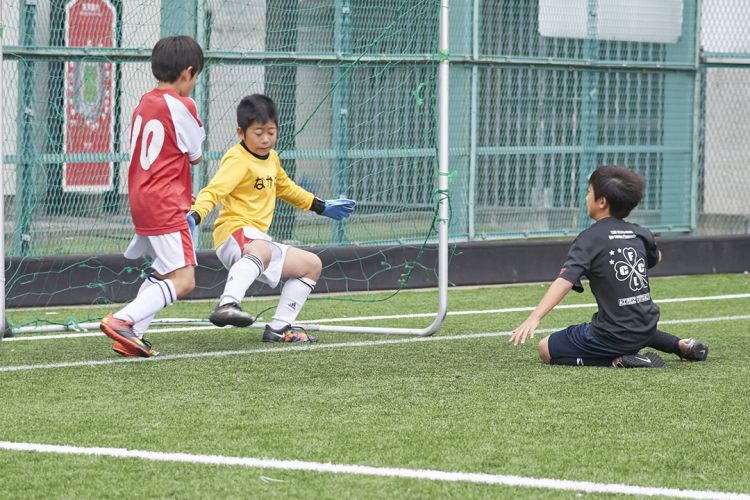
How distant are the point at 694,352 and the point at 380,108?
170 inches

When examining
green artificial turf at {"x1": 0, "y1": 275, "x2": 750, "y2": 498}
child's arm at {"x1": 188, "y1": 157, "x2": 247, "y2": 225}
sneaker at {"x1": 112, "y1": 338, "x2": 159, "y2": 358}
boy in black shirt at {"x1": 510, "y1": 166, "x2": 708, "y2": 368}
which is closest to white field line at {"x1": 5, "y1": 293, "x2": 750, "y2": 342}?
green artificial turf at {"x1": 0, "y1": 275, "x2": 750, "y2": 498}

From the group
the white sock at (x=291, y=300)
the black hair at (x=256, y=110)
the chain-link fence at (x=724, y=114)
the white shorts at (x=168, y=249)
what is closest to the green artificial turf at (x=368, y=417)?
the white sock at (x=291, y=300)

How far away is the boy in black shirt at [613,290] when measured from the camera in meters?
6.37

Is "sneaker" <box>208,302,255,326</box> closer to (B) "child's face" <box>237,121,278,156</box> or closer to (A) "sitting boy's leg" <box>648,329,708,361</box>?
(B) "child's face" <box>237,121,278,156</box>

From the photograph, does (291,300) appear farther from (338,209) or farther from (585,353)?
(585,353)

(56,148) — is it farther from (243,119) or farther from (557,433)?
(557,433)

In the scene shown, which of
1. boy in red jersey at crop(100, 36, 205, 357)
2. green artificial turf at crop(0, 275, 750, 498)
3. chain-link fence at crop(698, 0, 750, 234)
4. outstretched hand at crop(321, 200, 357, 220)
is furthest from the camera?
chain-link fence at crop(698, 0, 750, 234)

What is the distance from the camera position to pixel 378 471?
419 centimetres

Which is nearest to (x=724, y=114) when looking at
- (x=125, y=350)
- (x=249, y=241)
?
(x=249, y=241)

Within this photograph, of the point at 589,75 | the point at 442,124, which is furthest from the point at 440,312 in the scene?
the point at 589,75

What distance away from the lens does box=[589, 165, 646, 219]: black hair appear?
6.46 meters

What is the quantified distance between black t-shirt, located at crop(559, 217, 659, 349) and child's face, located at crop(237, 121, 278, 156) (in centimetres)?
187

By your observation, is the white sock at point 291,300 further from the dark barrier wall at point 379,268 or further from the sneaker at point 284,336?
the dark barrier wall at point 379,268

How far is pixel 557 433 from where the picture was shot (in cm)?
478
